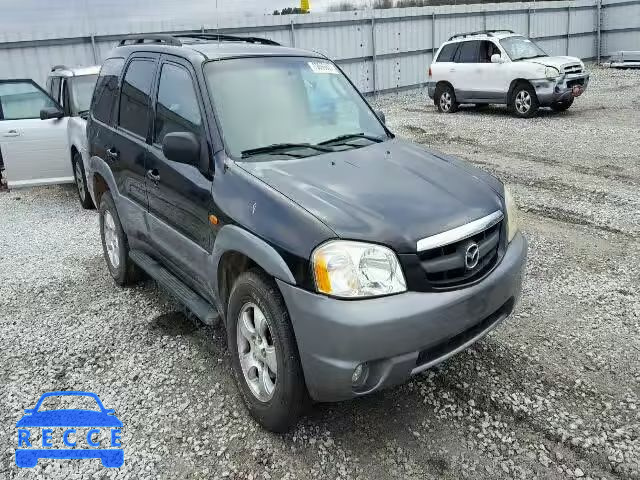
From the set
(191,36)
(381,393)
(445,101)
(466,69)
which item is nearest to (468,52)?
(466,69)

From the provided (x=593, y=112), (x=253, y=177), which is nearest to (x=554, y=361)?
(x=253, y=177)

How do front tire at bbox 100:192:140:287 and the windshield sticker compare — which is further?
front tire at bbox 100:192:140:287

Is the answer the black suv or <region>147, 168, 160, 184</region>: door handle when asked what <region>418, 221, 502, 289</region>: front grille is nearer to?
the black suv

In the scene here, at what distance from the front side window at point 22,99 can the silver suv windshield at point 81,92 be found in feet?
1.99

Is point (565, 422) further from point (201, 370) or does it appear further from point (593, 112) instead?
point (593, 112)

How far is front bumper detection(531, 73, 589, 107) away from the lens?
1288 centimetres

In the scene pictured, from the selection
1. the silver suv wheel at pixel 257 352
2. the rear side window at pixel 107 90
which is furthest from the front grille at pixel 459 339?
the rear side window at pixel 107 90

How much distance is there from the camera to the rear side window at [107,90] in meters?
4.74

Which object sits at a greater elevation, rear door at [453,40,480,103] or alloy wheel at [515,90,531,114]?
rear door at [453,40,480,103]

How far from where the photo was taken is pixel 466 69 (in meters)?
14.4

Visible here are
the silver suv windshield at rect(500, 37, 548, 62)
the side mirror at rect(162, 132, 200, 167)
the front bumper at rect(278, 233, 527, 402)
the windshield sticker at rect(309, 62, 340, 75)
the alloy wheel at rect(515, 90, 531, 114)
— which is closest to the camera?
the front bumper at rect(278, 233, 527, 402)

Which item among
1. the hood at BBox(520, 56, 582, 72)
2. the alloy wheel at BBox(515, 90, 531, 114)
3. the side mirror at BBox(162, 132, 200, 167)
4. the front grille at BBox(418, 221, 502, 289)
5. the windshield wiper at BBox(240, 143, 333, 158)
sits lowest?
the front grille at BBox(418, 221, 502, 289)

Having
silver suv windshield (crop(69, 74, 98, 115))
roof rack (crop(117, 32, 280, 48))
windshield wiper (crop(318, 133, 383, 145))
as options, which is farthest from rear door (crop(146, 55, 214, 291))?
silver suv windshield (crop(69, 74, 98, 115))

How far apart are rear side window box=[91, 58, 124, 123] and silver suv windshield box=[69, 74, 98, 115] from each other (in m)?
2.92
